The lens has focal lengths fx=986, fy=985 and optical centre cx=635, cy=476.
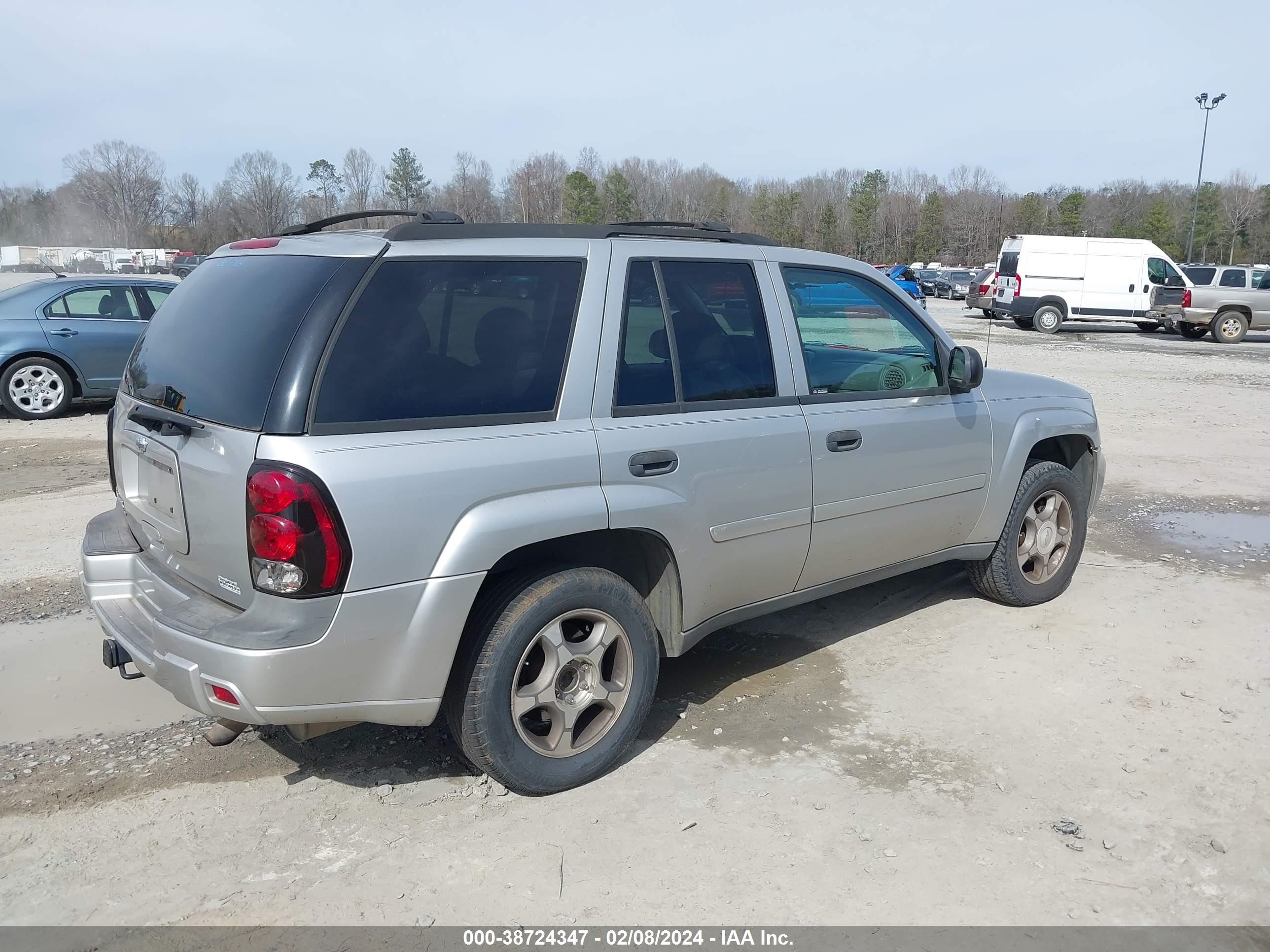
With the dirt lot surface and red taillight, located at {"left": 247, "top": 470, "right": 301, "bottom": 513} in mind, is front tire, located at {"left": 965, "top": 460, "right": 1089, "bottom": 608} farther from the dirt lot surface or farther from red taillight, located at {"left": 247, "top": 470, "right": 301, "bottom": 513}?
red taillight, located at {"left": 247, "top": 470, "right": 301, "bottom": 513}

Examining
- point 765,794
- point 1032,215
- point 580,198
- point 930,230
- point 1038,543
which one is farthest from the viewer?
point 930,230

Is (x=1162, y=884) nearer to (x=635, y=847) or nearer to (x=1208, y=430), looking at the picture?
(x=635, y=847)

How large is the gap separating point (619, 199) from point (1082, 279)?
1448 inches

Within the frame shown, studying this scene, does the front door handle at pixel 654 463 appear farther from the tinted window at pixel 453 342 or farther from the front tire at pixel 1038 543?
the front tire at pixel 1038 543

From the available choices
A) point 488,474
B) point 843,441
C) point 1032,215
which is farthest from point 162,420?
point 1032,215

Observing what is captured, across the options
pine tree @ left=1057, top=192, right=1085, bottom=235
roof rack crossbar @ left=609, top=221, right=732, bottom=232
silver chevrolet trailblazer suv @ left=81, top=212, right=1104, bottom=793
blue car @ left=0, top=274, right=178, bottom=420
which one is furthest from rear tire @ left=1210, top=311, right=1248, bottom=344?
pine tree @ left=1057, top=192, right=1085, bottom=235

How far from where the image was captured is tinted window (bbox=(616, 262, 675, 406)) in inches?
140

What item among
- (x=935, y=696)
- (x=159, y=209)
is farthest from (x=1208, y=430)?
(x=159, y=209)

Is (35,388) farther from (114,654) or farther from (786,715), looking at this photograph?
(786,715)

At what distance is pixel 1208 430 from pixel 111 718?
11198mm

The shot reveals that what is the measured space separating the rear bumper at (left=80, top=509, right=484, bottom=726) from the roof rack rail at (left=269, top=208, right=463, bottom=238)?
1.35 metres

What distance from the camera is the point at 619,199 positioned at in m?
59.1

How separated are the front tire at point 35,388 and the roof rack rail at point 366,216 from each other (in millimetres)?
8362

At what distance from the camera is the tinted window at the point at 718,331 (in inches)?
148
